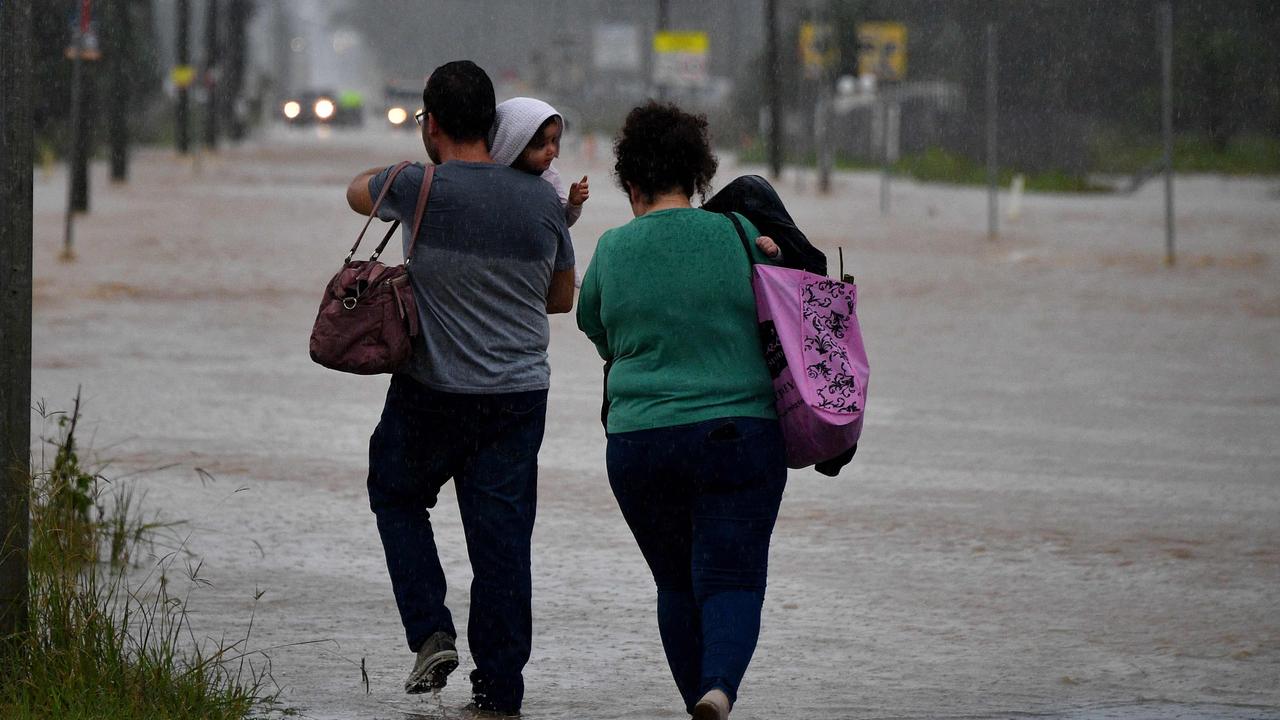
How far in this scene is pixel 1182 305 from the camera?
17.8 meters

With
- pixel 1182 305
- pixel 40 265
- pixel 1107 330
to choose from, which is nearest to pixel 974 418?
pixel 1107 330

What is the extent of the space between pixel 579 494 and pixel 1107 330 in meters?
8.04

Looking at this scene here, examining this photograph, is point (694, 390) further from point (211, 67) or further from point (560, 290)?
point (211, 67)

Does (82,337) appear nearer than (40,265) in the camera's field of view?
Yes

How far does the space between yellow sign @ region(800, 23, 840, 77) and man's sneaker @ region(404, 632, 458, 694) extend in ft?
134

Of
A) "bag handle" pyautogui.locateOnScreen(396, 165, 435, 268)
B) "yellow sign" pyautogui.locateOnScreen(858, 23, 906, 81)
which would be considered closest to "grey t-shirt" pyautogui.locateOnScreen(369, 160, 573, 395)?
"bag handle" pyautogui.locateOnScreen(396, 165, 435, 268)

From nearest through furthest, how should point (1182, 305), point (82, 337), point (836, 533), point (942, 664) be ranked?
point (942, 664) → point (836, 533) → point (82, 337) → point (1182, 305)

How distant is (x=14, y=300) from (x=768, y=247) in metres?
1.77

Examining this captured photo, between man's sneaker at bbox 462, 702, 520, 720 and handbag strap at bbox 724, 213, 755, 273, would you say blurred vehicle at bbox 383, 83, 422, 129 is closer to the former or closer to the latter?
man's sneaker at bbox 462, 702, 520, 720

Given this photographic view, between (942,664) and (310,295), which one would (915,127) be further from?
(942,664)

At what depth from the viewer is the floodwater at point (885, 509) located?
5.70m

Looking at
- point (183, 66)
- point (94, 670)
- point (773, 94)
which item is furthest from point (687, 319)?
point (183, 66)

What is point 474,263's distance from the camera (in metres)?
5.01

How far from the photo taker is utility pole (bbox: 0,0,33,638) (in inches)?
190
